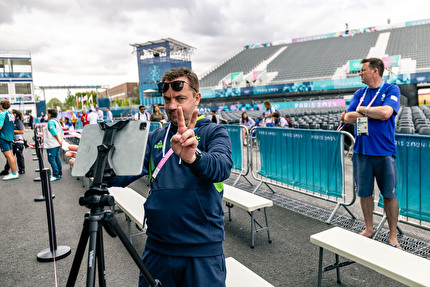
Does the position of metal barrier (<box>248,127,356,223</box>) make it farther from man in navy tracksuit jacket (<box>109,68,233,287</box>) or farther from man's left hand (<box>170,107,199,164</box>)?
man's left hand (<box>170,107,199,164</box>)

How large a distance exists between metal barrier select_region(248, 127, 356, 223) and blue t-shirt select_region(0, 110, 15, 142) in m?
6.35

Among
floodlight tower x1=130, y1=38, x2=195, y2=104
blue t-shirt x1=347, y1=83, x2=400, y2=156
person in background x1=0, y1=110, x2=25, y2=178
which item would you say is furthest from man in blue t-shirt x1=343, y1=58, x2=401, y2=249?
floodlight tower x1=130, y1=38, x2=195, y2=104

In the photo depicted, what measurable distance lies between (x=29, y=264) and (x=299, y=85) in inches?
1315

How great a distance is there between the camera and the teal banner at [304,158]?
4.34m

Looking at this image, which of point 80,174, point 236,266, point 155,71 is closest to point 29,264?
point 236,266

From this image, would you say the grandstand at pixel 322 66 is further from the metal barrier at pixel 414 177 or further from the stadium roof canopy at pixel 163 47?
the metal barrier at pixel 414 177

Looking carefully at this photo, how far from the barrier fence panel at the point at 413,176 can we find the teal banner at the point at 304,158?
0.79 meters

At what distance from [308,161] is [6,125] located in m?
7.41

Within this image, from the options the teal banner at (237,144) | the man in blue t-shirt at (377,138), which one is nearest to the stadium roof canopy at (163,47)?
the teal banner at (237,144)

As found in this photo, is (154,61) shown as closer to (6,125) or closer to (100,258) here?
(6,125)

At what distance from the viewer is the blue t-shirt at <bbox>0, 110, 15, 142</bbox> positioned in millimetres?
7510

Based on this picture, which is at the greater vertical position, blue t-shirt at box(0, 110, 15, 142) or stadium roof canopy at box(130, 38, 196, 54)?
stadium roof canopy at box(130, 38, 196, 54)

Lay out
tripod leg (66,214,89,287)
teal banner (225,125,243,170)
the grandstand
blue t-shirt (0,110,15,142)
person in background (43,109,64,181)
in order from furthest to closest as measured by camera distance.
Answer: the grandstand → blue t-shirt (0,110,15,142) → person in background (43,109,64,181) → teal banner (225,125,243,170) → tripod leg (66,214,89,287)

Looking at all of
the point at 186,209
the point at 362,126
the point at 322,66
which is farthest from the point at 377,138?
the point at 322,66
